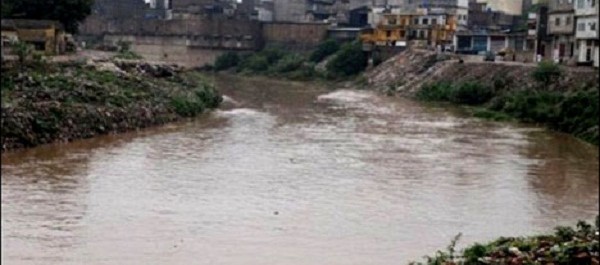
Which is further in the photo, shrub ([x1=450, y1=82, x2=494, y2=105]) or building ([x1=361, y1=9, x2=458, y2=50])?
building ([x1=361, y1=9, x2=458, y2=50])

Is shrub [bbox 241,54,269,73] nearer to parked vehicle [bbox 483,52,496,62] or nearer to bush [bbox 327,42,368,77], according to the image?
bush [bbox 327,42,368,77]

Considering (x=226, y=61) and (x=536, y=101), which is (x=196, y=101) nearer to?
(x=536, y=101)

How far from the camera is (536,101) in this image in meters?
15.7

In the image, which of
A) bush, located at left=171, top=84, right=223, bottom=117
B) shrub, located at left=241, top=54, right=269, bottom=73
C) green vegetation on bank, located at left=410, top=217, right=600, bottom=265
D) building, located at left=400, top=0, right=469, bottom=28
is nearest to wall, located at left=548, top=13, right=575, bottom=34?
building, located at left=400, top=0, right=469, bottom=28

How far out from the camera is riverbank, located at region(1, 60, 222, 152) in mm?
10547

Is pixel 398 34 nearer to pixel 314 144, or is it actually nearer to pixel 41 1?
pixel 41 1

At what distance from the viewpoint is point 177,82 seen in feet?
55.1

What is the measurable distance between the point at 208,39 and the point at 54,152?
20.4 meters

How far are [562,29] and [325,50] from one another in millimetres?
10875

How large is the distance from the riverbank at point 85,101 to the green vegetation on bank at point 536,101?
5.52 metres

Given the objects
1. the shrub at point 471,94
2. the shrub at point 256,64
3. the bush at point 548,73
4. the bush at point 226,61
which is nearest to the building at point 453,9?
the shrub at point 256,64

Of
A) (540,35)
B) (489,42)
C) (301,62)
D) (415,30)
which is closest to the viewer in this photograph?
(540,35)

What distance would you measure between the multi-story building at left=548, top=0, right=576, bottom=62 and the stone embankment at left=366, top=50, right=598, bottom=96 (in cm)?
89

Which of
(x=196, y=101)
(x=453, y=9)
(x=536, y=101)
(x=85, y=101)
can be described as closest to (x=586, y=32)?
(x=536, y=101)
